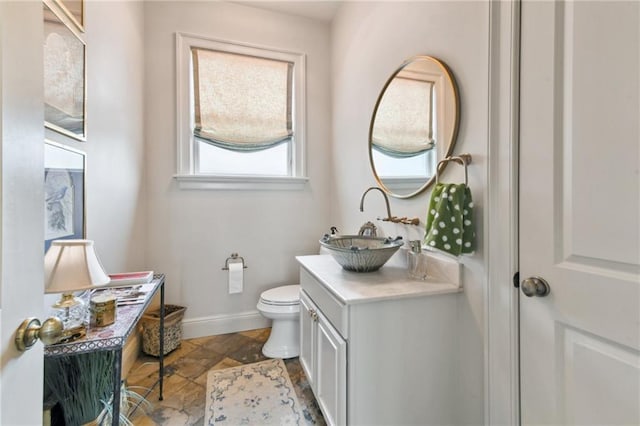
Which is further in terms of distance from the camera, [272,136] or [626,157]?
[272,136]

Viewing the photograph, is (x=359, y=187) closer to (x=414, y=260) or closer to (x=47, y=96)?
(x=414, y=260)

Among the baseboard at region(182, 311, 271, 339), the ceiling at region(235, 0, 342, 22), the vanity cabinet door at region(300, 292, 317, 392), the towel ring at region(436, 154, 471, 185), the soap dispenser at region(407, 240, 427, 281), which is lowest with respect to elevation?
the baseboard at region(182, 311, 271, 339)

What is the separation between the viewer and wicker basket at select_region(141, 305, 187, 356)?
6.64 feet


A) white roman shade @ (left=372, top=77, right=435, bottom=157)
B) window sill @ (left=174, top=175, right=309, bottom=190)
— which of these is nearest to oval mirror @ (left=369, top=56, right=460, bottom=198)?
white roman shade @ (left=372, top=77, right=435, bottom=157)

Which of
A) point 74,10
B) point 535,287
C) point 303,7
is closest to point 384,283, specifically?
point 535,287

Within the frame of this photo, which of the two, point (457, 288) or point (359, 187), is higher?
point (359, 187)

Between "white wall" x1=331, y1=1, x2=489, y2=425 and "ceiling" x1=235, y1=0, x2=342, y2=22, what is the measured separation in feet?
0.32

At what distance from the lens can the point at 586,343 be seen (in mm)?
807

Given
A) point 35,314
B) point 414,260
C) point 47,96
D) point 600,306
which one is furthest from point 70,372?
point 600,306

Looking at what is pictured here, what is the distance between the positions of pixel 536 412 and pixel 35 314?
1444 mm

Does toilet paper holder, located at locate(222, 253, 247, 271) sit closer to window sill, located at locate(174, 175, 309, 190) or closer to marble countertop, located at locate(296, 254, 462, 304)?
window sill, located at locate(174, 175, 309, 190)

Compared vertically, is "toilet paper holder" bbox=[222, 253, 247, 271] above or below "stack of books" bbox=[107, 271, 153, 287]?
below

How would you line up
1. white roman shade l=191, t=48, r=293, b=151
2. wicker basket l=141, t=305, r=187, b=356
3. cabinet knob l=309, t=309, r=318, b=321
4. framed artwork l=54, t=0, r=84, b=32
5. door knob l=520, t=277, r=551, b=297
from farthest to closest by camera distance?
white roman shade l=191, t=48, r=293, b=151 → wicker basket l=141, t=305, r=187, b=356 → cabinet knob l=309, t=309, r=318, b=321 → framed artwork l=54, t=0, r=84, b=32 → door knob l=520, t=277, r=551, b=297

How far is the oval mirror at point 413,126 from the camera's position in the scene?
1278 millimetres
